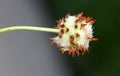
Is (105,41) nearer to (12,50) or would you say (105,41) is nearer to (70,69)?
(70,69)

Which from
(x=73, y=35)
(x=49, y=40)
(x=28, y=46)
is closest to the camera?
(x=73, y=35)

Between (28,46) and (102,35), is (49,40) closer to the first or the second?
(28,46)

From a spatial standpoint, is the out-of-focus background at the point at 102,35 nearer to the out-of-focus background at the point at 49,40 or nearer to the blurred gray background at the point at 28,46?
the out-of-focus background at the point at 49,40

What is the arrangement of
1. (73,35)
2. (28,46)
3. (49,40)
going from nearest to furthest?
(73,35)
(28,46)
(49,40)

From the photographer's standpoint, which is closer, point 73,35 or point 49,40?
point 73,35

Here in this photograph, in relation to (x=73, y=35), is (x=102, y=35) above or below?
above

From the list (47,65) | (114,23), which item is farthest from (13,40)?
(114,23)

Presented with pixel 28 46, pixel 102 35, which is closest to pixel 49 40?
pixel 28 46
